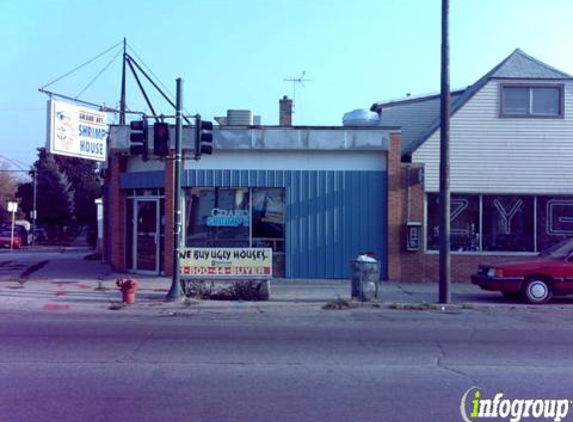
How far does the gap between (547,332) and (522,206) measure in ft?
31.5

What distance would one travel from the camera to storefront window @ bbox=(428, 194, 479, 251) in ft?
72.2

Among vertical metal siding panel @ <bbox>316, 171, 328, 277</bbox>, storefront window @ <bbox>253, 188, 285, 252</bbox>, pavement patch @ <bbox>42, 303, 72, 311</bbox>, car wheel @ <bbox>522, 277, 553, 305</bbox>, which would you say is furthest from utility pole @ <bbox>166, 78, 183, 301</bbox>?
car wheel @ <bbox>522, 277, 553, 305</bbox>

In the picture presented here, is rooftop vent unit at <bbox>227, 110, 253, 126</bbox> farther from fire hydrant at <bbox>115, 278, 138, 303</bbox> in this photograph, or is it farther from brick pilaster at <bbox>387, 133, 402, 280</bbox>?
fire hydrant at <bbox>115, 278, 138, 303</bbox>

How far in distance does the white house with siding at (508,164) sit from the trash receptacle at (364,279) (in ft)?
17.0

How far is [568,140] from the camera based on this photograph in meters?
22.1

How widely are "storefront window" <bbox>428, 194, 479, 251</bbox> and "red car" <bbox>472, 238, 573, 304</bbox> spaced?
4378 mm

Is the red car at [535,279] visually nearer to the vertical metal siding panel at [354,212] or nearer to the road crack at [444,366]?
the vertical metal siding panel at [354,212]

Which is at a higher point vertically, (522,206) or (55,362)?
(522,206)

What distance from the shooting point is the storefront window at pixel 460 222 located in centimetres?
2202

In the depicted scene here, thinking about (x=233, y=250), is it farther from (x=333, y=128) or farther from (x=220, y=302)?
(x=333, y=128)

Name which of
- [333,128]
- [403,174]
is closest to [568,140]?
[403,174]

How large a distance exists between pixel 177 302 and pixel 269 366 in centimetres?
780

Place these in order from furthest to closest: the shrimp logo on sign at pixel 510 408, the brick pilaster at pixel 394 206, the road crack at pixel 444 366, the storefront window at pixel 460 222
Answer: the storefront window at pixel 460 222, the brick pilaster at pixel 394 206, the road crack at pixel 444 366, the shrimp logo on sign at pixel 510 408

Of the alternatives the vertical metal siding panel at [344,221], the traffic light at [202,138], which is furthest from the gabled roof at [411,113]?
the traffic light at [202,138]
